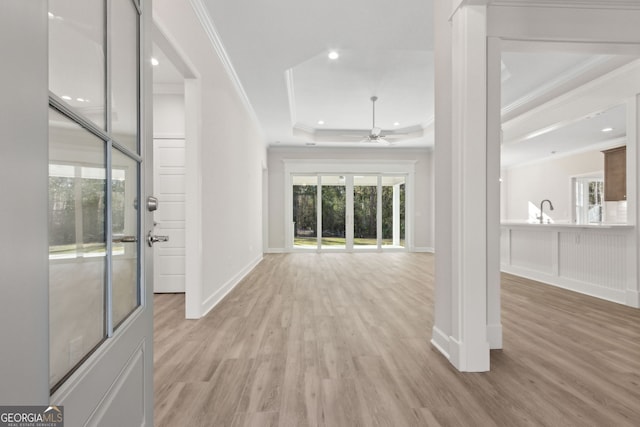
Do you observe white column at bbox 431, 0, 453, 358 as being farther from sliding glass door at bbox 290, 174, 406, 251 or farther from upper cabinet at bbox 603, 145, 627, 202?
upper cabinet at bbox 603, 145, 627, 202

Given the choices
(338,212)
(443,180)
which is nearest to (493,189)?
(443,180)

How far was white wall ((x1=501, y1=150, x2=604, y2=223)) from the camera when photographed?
8.12 metres

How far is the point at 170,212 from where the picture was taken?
3.83 meters

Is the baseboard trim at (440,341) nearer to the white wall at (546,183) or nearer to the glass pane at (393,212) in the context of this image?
the glass pane at (393,212)

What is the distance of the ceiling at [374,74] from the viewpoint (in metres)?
2.83

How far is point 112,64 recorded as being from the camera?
33.3 inches

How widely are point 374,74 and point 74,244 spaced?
15.4ft

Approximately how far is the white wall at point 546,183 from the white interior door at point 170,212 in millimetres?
9535

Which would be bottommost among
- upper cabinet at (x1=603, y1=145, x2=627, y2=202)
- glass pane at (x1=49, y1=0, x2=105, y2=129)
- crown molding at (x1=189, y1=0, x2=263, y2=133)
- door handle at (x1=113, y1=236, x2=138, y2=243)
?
door handle at (x1=113, y1=236, x2=138, y2=243)

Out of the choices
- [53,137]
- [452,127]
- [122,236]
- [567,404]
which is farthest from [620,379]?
[53,137]

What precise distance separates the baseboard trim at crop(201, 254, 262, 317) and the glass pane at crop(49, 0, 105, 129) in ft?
8.47

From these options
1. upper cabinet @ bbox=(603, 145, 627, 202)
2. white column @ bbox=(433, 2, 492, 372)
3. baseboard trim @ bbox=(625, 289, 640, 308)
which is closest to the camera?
white column @ bbox=(433, 2, 492, 372)

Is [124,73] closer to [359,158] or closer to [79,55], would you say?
[79,55]

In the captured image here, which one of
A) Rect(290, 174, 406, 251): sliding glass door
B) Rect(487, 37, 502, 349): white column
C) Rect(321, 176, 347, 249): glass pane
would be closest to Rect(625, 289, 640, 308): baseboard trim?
Rect(487, 37, 502, 349): white column
